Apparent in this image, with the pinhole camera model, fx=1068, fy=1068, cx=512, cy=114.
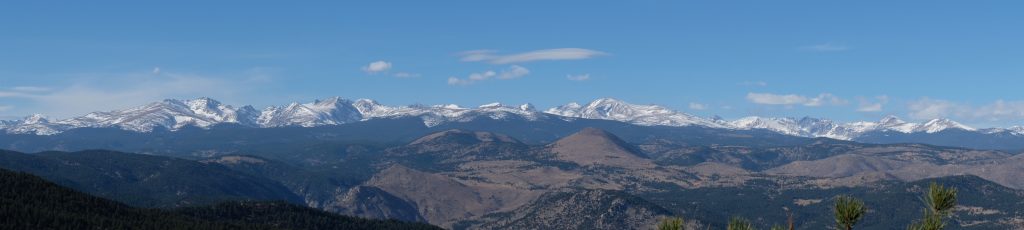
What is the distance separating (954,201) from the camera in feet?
218

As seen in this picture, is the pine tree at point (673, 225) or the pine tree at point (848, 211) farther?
the pine tree at point (673, 225)

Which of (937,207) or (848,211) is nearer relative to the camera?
(848,211)

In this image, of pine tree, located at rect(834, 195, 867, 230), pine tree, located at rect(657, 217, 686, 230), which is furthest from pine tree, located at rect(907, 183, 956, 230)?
pine tree, located at rect(657, 217, 686, 230)

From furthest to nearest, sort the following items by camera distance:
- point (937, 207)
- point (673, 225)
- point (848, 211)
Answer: point (673, 225) → point (937, 207) → point (848, 211)

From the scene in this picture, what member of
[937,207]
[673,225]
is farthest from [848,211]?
[673,225]

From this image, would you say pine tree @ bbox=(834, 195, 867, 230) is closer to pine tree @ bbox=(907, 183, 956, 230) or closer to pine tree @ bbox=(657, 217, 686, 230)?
pine tree @ bbox=(907, 183, 956, 230)

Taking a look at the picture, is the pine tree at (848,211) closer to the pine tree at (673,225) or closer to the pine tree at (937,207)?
the pine tree at (937,207)

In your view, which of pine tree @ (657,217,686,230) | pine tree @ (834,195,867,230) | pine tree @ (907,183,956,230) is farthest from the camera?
pine tree @ (657,217,686,230)

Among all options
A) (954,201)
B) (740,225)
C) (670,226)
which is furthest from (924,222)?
(670,226)

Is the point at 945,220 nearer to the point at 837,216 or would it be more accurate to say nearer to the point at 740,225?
the point at 837,216

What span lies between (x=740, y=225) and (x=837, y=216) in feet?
21.7

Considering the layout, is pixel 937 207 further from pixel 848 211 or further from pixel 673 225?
pixel 673 225

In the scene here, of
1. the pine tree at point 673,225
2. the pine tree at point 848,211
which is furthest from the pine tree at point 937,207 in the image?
the pine tree at point 673,225

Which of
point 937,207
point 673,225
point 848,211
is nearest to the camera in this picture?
point 848,211
